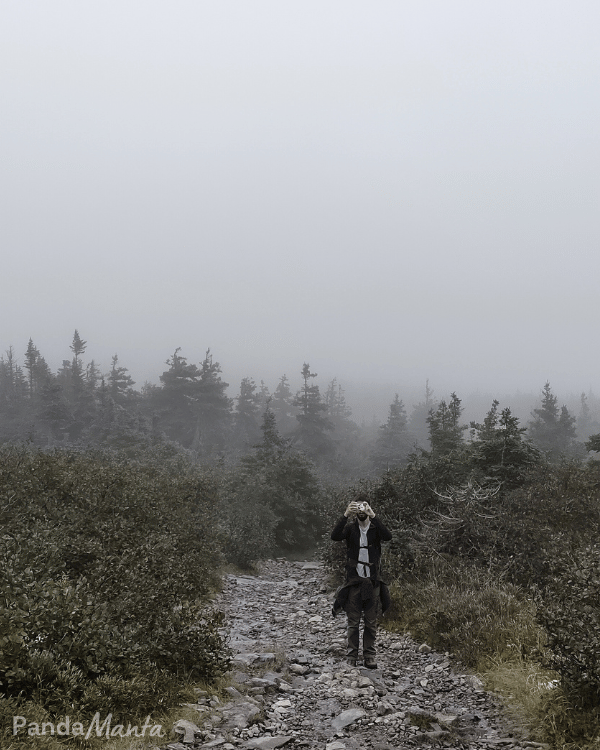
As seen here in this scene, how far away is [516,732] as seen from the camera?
17.3 ft

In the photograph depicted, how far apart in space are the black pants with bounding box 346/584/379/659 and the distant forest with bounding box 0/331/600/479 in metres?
32.0

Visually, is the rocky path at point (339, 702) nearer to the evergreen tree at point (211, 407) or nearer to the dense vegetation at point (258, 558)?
the dense vegetation at point (258, 558)

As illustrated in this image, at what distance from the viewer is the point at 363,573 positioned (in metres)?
7.65

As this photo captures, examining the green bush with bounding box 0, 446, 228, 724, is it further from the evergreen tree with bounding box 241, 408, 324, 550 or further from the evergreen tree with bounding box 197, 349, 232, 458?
the evergreen tree with bounding box 197, 349, 232, 458

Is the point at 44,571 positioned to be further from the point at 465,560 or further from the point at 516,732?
the point at 465,560

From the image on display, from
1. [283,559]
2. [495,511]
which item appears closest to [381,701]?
[495,511]

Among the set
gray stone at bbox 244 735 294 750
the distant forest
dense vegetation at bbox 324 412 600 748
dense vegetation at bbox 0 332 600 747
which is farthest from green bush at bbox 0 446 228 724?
the distant forest

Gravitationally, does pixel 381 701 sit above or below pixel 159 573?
below

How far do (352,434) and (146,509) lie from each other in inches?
2889

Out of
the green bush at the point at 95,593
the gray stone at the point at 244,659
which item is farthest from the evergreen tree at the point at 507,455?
the gray stone at the point at 244,659

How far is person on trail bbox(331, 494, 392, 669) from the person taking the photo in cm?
758

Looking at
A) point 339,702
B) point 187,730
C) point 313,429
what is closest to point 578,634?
point 339,702

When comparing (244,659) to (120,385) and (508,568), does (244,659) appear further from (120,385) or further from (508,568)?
(120,385)

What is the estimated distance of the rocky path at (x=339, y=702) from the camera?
5.23m
